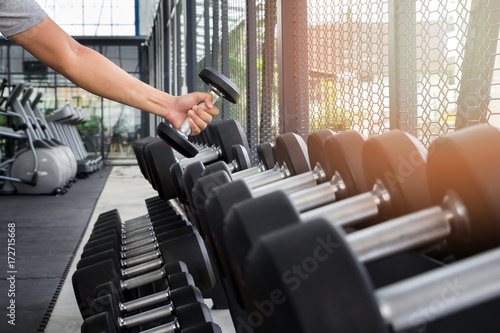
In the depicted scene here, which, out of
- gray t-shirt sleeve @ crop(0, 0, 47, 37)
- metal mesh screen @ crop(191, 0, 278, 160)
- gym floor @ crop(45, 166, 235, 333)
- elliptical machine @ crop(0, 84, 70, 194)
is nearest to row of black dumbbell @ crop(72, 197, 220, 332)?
gym floor @ crop(45, 166, 235, 333)

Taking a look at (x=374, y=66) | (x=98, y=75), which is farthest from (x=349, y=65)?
(x=98, y=75)

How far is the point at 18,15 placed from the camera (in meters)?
1.30

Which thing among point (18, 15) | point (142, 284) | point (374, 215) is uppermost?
point (18, 15)

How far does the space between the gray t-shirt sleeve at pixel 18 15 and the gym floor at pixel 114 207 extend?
130 centimetres

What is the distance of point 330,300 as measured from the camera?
0.37 m

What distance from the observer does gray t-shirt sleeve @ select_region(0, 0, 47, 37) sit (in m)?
1.27

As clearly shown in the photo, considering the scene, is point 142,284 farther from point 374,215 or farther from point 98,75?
point 374,215

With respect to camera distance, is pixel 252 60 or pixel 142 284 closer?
pixel 142 284

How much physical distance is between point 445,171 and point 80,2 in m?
14.4

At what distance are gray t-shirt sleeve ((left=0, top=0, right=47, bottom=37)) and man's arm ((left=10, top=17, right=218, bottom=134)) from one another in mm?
43

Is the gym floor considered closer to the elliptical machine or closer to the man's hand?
the elliptical machine

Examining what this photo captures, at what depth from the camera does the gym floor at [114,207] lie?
224 centimetres

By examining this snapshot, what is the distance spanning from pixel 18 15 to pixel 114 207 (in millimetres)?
4774

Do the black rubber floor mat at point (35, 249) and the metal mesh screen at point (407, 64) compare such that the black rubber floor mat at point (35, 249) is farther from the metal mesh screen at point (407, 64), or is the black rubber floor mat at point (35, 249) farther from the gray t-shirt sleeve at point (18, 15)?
the metal mesh screen at point (407, 64)
